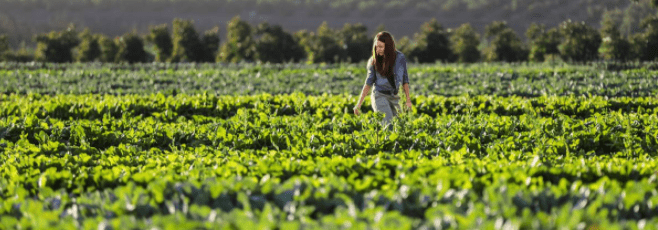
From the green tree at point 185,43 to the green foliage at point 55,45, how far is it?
13.3 metres

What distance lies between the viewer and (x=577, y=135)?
802 cm

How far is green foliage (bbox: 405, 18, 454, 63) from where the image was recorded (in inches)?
2447

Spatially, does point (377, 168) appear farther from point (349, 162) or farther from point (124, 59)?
point (124, 59)

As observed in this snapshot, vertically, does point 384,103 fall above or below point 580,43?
above

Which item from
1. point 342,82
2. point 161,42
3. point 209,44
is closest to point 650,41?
point 342,82

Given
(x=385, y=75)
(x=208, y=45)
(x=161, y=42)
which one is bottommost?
(x=385, y=75)

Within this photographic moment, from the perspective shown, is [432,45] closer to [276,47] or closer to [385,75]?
[276,47]

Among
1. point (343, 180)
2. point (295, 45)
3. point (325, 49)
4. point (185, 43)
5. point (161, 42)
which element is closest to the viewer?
point (343, 180)

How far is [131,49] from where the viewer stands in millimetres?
65375

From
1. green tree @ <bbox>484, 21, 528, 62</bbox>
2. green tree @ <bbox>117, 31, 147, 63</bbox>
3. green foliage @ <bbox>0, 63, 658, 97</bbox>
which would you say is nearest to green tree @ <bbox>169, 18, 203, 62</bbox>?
green tree @ <bbox>117, 31, 147, 63</bbox>

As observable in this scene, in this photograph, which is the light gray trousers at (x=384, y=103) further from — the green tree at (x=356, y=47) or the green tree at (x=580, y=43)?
the green tree at (x=356, y=47)

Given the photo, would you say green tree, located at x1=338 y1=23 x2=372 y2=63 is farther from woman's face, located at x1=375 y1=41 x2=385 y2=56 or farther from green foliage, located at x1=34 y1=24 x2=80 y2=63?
woman's face, located at x1=375 y1=41 x2=385 y2=56

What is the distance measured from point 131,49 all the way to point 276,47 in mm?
16670

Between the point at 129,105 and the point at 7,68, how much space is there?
2847 cm
